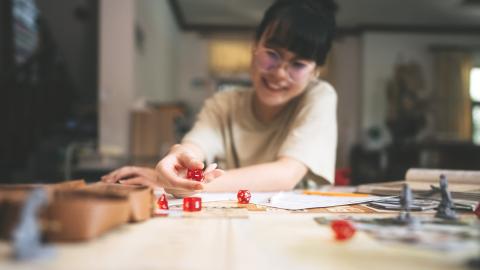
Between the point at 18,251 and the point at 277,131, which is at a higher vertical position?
the point at 277,131

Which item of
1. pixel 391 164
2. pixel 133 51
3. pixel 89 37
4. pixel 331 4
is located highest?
pixel 89 37

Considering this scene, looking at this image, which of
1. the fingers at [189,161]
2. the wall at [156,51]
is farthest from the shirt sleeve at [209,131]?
the wall at [156,51]

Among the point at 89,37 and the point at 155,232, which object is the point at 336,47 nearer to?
the point at 89,37

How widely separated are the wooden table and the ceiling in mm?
5916

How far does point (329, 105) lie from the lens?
133cm

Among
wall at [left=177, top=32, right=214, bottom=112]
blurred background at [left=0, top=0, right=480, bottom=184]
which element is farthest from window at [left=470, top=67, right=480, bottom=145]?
wall at [left=177, top=32, right=214, bottom=112]

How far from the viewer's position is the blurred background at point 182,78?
3.58 m

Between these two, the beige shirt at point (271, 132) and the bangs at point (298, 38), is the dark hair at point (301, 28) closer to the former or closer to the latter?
the bangs at point (298, 38)

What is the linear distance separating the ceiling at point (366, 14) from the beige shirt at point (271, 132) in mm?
4919

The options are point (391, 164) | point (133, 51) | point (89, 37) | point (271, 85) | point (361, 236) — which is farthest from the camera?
point (391, 164)

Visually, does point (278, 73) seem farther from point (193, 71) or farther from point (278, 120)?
point (193, 71)

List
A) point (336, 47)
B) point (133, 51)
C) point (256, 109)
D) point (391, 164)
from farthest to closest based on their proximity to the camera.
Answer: point (336, 47)
point (391, 164)
point (133, 51)
point (256, 109)

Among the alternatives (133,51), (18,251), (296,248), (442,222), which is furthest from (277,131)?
(133,51)

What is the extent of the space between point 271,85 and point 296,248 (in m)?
0.88
